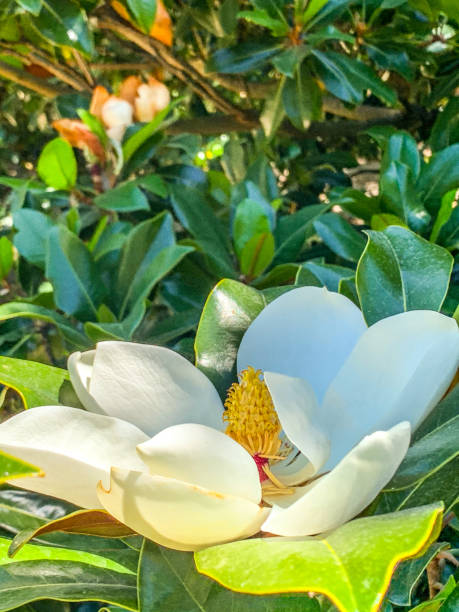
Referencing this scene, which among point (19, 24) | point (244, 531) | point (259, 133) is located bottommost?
point (259, 133)

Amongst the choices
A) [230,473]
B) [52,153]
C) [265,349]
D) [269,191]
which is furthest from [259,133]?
[230,473]

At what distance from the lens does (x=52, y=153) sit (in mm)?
1039

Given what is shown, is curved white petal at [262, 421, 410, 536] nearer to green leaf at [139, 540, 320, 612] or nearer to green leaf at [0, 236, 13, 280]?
green leaf at [139, 540, 320, 612]

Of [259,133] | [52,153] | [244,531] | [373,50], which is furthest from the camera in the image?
[259,133]

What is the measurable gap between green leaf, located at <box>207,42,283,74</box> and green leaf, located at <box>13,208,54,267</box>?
51cm

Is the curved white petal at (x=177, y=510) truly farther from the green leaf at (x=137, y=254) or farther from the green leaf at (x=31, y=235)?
the green leaf at (x=31, y=235)

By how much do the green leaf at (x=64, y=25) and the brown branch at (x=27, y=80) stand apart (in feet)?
0.95

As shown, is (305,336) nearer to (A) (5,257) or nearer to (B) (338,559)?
(B) (338,559)

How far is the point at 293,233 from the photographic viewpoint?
915 millimetres

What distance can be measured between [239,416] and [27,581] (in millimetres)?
147

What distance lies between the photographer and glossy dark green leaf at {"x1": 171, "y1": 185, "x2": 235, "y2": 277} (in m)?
0.93

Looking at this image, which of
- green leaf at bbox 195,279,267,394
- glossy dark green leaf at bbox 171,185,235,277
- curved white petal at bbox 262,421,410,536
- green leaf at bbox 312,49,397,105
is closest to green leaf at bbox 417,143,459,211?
glossy dark green leaf at bbox 171,185,235,277

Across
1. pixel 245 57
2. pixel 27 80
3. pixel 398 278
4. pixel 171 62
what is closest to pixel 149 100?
pixel 171 62

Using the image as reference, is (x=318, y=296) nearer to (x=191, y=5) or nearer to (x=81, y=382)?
(x=81, y=382)
